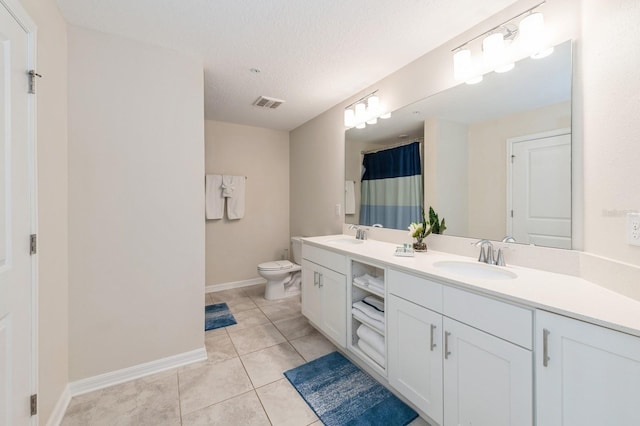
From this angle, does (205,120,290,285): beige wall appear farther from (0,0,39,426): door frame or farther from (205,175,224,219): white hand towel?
(0,0,39,426): door frame

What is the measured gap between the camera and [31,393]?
1.20 metres

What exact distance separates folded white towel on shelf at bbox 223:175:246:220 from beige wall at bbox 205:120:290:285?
0.41ft

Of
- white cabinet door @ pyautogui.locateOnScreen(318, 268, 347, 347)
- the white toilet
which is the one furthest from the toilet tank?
white cabinet door @ pyautogui.locateOnScreen(318, 268, 347, 347)

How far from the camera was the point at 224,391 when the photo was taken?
67.1 inches

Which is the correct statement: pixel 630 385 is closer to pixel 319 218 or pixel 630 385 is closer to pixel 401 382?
pixel 401 382

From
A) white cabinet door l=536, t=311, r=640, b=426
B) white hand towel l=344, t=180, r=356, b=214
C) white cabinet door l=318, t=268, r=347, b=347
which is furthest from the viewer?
white hand towel l=344, t=180, r=356, b=214

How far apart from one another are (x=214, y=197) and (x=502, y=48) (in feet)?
10.7

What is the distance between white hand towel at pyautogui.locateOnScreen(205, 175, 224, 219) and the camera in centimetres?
351

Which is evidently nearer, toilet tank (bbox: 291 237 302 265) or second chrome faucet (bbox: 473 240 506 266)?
second chrome faucet (bbox: 473 240 506 266)

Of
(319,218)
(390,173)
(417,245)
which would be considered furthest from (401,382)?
(319,218)

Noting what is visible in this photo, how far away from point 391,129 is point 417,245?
1.05 m

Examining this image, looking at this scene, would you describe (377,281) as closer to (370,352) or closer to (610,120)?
(370,352)

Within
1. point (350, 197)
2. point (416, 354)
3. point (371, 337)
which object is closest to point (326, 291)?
point (371, 337)

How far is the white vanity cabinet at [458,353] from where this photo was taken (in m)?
1.02
